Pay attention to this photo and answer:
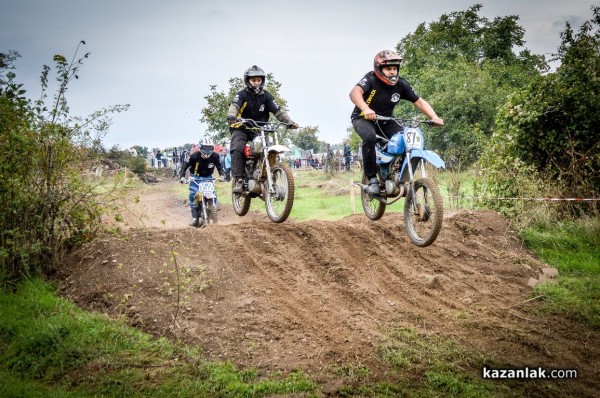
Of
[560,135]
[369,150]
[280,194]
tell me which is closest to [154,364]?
[280,194]

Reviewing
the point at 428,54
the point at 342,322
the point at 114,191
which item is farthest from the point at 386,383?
the point at 428,54

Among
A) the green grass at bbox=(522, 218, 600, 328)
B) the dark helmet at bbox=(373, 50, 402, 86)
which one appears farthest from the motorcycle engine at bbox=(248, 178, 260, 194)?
the green grass at bbox=(522, 218, 600, 328)

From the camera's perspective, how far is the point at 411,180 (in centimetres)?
773

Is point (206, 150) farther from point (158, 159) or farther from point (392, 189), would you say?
point (158, 159)

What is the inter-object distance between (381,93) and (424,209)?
221 cm

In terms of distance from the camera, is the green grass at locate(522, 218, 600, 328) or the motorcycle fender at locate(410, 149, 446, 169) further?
the green grass at locate(522, 218, 600, 328)

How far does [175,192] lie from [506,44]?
32.3 metres

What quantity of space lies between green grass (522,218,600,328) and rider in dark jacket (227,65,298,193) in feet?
18.2

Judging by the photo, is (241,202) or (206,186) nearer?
(241,202)

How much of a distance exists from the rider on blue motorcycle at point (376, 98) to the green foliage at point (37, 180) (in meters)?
4.47

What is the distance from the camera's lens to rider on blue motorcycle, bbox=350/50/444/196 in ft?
27.2

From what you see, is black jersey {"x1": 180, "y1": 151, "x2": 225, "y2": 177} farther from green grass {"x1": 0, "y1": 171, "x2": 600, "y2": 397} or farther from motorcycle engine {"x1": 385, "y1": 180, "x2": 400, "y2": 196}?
motorcycle engine {"x1": 385, "y1": 180, "x2": 400, "y2": 196}

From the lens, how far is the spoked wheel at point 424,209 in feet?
23.7

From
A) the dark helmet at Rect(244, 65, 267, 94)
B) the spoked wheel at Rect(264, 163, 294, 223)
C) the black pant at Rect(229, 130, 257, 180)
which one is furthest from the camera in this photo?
the black pant at Rect(229, 130, 257, 180)
